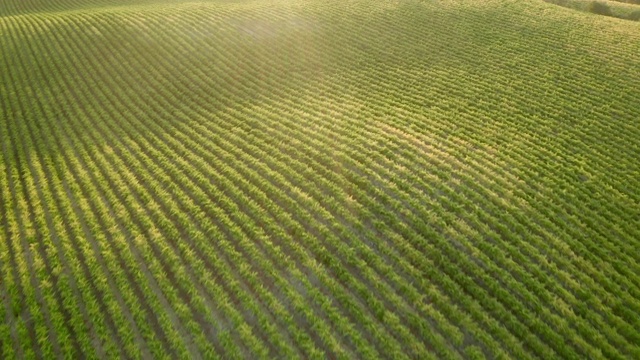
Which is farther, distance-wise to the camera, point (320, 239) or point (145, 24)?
point (145, 24)

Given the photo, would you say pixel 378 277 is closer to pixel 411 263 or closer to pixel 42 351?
pixel 411 263

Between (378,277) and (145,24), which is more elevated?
(145,24)

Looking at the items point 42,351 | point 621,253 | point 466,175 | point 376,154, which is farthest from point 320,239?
point 621,253

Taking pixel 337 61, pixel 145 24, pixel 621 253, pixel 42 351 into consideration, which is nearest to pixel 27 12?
pixel 145 24

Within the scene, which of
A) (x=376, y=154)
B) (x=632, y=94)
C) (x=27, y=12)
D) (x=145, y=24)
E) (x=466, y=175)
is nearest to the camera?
(x=466, y=175)

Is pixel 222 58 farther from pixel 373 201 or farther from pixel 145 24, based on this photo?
pixel 373 201

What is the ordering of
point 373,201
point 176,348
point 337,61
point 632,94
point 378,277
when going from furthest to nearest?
1. point 337,61
2. point 632,94
3. point 373,201
4. point 378,277
5. point 176,348

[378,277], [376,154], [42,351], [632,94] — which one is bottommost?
[42,351]
